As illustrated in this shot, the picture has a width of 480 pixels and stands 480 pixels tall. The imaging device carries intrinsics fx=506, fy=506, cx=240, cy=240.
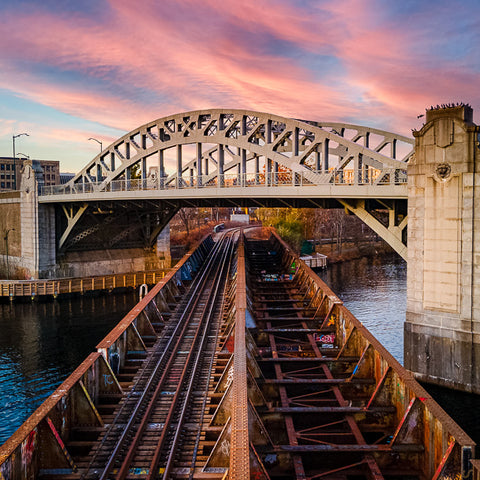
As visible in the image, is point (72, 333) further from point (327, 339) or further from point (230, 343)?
point (327, 339)

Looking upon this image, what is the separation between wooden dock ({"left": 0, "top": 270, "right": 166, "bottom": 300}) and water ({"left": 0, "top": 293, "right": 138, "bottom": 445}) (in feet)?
3.13

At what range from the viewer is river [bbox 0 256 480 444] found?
19609 millimetres

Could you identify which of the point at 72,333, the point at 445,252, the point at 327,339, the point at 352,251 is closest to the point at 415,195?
the point at 445,252

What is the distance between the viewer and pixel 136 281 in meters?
47.3

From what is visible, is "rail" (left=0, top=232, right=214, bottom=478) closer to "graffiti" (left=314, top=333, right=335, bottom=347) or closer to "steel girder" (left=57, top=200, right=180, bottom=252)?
"graffiti" (left=314, top=333, right=335, bottom=347)

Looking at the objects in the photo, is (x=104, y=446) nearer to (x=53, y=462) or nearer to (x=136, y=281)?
(x=53, y=462)

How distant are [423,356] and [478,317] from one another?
107 inches

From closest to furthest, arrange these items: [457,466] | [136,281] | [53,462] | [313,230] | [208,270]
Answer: [457,466] < [53,462] < [208,270] < [136,281] < [313,230]

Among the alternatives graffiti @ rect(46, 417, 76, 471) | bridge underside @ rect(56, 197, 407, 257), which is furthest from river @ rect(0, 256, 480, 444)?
graffiti @ rect(46, 417, 76, 471)

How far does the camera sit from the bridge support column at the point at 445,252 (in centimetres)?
1916

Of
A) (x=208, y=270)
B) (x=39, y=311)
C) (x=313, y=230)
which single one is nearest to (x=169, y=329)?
(x=208, y=270)

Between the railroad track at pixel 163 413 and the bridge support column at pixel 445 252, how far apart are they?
8.58 m

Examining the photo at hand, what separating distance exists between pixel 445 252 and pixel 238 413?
13.1 metres

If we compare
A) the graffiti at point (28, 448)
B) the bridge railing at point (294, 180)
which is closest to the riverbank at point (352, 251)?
the bridge railing at point (294, 180)
